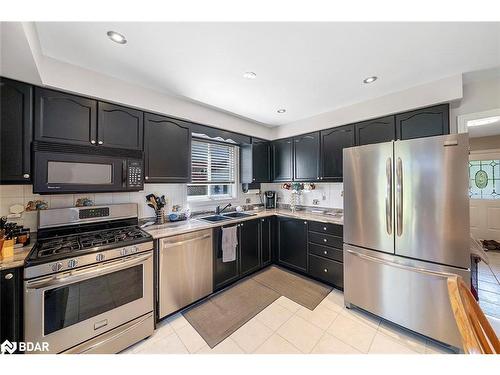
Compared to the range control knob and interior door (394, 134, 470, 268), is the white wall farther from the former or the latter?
the range control knob

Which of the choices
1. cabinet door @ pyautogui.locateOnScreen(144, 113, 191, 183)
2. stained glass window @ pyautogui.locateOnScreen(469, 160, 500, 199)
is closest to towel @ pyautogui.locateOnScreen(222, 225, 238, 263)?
cabinet door @ pyautogui.locateOnScreen(144, 113, 191, 183)

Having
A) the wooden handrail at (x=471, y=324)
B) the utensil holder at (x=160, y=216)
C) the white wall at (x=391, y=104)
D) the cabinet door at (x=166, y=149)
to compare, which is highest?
the white wall at (x=391, y=104)

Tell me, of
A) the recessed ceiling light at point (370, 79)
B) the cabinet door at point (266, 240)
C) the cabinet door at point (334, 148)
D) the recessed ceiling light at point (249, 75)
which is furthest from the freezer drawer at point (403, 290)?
the recessed ceiling light at point (249, 75)

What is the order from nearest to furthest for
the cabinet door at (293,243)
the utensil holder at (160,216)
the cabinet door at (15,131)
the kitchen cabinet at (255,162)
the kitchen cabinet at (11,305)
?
the kitchen cabinet at (11,305), the cabinet door at (15,131), the utensil holder at (160,216), the cabinet door at (293,243), the kitchen cabinet at (255,162)

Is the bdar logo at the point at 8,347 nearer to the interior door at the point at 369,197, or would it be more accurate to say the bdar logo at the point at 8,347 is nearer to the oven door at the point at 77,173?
the oven door at the point at 77,173

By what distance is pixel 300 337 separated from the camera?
169 cm

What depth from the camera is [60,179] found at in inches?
61.8

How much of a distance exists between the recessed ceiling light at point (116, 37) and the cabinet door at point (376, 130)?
2.62m

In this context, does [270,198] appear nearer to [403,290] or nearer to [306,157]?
[306,157]

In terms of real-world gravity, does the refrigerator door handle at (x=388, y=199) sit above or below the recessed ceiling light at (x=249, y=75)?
below

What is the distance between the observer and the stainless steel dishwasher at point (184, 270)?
186cm

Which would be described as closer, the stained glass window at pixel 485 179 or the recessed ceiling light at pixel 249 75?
the recessed ceiling light at pixel 249 75

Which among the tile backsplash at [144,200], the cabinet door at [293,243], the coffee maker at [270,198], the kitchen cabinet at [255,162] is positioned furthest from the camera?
the coffee maker at [270,198]

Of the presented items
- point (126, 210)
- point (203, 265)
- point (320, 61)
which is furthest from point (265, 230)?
point (320, 61)
